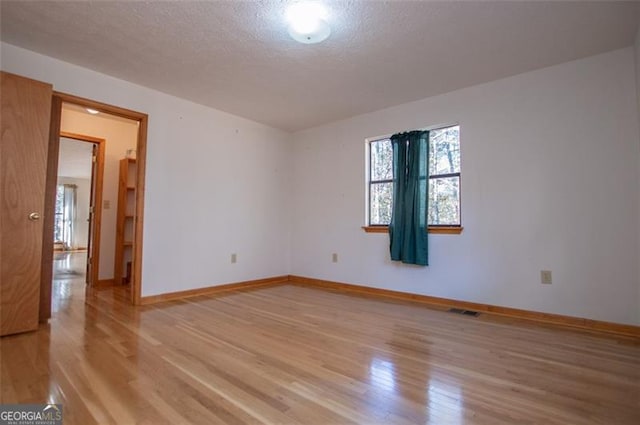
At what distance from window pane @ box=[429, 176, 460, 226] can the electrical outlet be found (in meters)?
0.88

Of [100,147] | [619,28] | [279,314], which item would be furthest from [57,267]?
[619,28]

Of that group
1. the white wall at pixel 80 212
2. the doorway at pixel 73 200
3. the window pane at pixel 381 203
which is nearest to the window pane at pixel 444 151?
the window pane at pixel 381 203

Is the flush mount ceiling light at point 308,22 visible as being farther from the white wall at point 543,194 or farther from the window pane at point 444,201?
the window pane at point 444,201

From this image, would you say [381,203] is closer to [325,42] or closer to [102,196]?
[325,42]

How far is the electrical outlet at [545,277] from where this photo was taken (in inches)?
113

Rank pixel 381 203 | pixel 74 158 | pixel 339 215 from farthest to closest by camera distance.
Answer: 1. pixel 74 158
2. pixel 339 215
3. pixel 381 203

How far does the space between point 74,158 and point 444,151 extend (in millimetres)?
8804

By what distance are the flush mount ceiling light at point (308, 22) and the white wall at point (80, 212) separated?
A: 11062 mm

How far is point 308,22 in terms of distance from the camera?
2197mm

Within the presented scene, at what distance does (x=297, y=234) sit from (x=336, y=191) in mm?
995

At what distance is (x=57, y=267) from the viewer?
617 cm

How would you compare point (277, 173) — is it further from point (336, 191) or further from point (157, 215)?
point (157, 215)

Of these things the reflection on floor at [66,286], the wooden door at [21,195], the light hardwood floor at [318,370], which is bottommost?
the reflection on floor at [66,286]

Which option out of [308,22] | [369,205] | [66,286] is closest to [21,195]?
[66,286]
